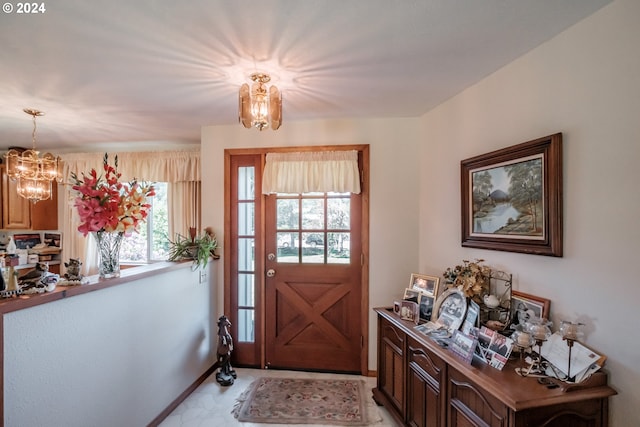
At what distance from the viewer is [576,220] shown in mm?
1391

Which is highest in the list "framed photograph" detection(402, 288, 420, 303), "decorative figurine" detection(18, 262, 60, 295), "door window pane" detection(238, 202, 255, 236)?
"door window pane" detection(238, 202, 255, 236)

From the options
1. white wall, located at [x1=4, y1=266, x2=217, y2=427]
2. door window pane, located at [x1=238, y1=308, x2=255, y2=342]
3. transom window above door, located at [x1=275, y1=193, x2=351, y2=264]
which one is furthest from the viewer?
door window pane, located at [x1=238, y1=308, x2=255, y2=342]

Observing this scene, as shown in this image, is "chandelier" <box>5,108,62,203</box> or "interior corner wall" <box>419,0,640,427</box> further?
"chandelier" <box>5,108,62,203</box>

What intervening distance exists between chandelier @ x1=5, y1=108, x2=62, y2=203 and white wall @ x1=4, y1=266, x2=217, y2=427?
6.22 feet

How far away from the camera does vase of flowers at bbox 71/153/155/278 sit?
1.72 m

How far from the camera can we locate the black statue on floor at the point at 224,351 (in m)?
2.67

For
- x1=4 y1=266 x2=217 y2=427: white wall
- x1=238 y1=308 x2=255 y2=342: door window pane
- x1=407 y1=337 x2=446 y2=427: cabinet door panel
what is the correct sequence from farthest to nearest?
x1=238 y1=308 x2=255 y2=342: door window pane, x1=407 y1=337 x2=446 y2=427: cabinet door panel, x1=4 y1=266 x2=217 y2=427: white wall


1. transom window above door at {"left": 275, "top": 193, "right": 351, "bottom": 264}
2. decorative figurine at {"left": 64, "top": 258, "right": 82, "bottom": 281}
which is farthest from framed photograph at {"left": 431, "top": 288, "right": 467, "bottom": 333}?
decorative figurine at {"left": 64, "top": 258, "right": 82, "bottom": 281}

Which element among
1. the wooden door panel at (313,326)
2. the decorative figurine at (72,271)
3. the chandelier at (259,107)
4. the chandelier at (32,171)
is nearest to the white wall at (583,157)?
the wooden door panel at (313,326)

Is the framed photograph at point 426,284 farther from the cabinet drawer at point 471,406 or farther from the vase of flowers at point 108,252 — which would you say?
the vase of flowers at point 108,252

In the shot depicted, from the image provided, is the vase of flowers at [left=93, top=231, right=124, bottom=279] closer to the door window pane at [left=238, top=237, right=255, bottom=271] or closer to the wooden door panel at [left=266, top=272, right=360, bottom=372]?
the door window pane at [left=238, top=237, right=255, bottom=271]

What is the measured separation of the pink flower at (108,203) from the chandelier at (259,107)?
0.82 m

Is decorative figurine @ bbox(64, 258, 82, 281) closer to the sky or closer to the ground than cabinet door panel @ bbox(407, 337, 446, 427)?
closer to the sky

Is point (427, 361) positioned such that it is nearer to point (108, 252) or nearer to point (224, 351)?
point (224, 351)
